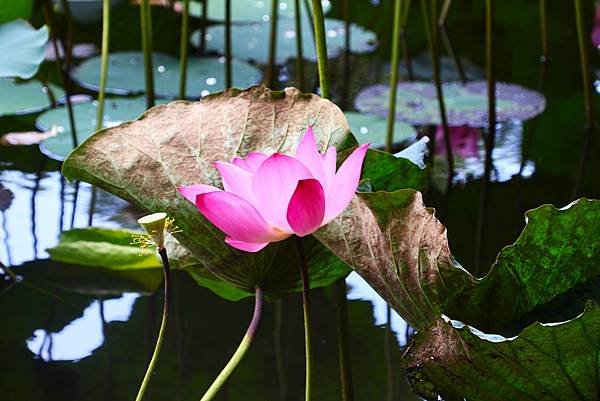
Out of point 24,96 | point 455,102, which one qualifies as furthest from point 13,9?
point 455,102

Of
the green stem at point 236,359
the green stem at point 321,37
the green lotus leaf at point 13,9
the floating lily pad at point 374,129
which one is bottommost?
the floating lily pad at point 374,129

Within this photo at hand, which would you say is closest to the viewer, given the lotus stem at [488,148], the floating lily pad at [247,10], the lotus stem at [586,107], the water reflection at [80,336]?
the water reflection at [80,336]

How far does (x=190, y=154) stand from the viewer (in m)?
0.81

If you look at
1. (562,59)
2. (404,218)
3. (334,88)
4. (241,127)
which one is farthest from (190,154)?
(562,59)

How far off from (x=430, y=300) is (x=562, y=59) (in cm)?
176

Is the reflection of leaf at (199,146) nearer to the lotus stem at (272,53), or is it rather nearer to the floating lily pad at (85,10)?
the lotus stem at (272,53)

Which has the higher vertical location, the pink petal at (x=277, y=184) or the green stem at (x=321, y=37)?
the green stem at (x=321, y=37)

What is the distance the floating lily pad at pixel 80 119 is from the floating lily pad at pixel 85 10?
2.60 feet

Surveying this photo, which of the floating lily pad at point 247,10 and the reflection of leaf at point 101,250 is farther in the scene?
the floating lily pad at point 247,10

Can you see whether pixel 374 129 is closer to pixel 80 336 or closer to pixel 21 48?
pixel 21 48

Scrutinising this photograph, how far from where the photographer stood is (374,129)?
64.1 inches

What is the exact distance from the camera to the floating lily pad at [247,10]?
8.17 feet

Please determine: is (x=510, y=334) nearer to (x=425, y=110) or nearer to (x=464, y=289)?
(x=464, y=289)

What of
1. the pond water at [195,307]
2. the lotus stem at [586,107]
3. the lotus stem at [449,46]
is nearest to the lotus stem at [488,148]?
the pond water at [195,307]
